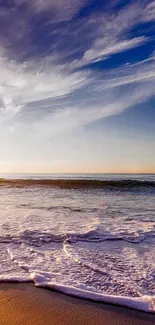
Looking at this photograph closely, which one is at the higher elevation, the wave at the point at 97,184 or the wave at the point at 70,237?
the wave at the point at 97,184

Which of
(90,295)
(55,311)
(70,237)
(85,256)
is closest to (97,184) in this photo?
(70,237)

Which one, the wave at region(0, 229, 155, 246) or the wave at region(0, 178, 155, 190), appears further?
the wave at region(0, 178, 155, 190)

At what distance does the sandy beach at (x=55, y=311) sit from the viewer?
3.12m

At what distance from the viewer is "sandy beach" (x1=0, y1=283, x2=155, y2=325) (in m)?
3.12

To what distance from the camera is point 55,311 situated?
10.9 ft

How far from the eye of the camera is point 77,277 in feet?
14.2

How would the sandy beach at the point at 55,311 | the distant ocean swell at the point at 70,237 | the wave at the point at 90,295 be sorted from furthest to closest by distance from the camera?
the distant ocean swell at the point at 70,237 → the wave at the point at 90,295 → the sandy beach at the point at 55,311

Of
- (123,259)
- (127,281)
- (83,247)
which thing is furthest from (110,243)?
(127,281)

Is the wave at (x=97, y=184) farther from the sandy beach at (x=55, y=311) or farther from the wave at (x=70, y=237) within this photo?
the sandy beach at (x=55, y=311)

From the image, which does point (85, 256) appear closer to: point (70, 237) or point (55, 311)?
point (70, 237)

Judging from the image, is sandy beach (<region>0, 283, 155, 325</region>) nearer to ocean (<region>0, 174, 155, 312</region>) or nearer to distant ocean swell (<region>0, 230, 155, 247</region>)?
ocean (<region>0, 174, 155, 312</region>)

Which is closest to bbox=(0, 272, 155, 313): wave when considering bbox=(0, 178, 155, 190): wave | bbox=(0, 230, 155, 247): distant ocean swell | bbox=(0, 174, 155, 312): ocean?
bbox=(0, 174, 155, 312): ocean

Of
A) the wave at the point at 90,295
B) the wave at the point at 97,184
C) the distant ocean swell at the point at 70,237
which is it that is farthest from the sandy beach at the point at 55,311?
the wave at the point at 97,184

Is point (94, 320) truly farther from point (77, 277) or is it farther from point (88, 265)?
point (88, 265)
